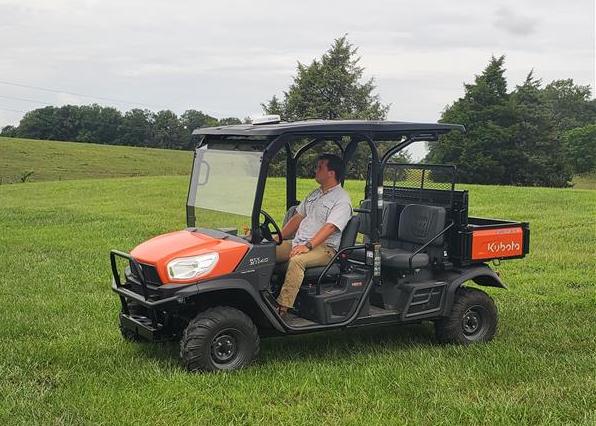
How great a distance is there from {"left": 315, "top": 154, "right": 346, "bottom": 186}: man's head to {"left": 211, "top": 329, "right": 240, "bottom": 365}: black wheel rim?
64.4 inches

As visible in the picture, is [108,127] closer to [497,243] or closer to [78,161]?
[78,161]

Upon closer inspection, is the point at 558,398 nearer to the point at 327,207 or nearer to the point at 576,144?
the point at 327,207

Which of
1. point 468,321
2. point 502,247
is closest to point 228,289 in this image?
point 468,321

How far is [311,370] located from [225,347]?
2.39 ft

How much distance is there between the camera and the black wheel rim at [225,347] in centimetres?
541

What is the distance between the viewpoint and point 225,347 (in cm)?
548

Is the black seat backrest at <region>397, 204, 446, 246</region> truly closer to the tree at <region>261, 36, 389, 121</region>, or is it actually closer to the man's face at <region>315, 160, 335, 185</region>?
the man's face at <region>315, 160, 335, 185</region>

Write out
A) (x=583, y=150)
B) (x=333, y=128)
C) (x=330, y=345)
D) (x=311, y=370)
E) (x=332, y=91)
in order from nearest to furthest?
(x=311, y=370) → (x=333, y=128) → (x=330, y=345) → (x=332, y=91) → (x=583, y=150)

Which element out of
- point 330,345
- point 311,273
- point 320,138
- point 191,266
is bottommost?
point 330,345

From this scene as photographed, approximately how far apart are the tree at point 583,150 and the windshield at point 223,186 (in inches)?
2419

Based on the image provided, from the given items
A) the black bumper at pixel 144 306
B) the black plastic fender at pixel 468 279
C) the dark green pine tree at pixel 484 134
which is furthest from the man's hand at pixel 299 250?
the dark green pine tree at pixel 484 134

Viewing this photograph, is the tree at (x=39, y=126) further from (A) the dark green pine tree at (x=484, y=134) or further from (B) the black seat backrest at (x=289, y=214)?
(B) the black seat backrest at (x=289, y=214)

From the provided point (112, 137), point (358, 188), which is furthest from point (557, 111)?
point (358, 188)

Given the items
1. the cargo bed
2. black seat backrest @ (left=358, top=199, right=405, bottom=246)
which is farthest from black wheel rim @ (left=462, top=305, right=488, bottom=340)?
black seat backrest @ (left=358, top=199, right=405, bottom=246)
